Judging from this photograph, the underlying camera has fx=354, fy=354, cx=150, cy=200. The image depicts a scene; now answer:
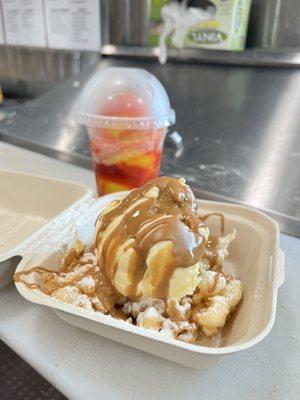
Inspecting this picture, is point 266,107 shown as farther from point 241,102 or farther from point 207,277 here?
point 207,277

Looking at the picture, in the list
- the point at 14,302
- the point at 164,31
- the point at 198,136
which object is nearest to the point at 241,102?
the point at 198,136

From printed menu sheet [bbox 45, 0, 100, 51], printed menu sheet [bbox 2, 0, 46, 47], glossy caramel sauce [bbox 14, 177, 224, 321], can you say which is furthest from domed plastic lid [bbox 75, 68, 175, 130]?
printed menu sheet [bbox 2, 0, 46, 47]

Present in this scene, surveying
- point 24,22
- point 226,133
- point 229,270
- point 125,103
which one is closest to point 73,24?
point 24,22

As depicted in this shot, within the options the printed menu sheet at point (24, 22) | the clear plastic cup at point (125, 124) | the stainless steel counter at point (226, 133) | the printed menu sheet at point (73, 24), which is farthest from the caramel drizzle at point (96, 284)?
the printed menu sheet at point (24, 22)

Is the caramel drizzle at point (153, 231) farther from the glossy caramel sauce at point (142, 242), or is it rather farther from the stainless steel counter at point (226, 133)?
the stainless steel counter at point (226, 133)

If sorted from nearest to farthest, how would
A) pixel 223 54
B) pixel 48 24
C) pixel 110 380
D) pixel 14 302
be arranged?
pixel 110 380 → pixel 14 302 → pixel 223 54 → pixel 48 24

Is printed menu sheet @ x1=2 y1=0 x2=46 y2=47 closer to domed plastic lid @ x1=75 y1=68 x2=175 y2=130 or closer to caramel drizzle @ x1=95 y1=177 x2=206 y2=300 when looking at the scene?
domed plastic lid @ x1=75 y1=68 x2=175 y2=130

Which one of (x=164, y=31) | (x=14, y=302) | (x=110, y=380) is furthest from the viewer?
(x=164, y=31)

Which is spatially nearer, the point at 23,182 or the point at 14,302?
the point at 14,302
